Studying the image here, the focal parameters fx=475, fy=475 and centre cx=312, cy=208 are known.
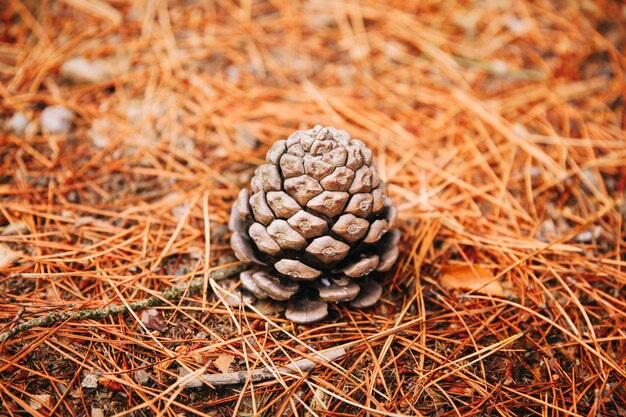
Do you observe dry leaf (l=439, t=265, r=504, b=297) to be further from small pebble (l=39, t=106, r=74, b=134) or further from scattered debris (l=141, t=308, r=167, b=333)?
small pebble (l=39, t=106, r=74, b=134)

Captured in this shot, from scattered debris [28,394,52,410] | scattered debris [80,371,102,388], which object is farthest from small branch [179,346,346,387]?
scattered debris [28,394,52,410]

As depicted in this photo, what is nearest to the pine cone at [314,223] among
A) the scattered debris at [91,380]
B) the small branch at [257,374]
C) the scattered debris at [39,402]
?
the small branch at [257,374]

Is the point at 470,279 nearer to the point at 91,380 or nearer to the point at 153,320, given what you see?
the point at 153,320

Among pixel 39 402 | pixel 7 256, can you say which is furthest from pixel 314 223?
pixel 7 256

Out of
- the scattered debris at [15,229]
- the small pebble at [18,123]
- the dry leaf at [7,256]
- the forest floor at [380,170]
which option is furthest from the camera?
the small pebble at [18,123]

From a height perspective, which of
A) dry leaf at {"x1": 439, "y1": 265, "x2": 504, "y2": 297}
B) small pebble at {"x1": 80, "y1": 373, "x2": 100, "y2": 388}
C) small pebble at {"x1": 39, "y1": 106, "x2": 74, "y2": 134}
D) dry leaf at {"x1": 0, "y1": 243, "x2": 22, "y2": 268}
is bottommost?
dry leaf at {"x1": 439, "y1": 265, "x2": 504, "y2": 297}

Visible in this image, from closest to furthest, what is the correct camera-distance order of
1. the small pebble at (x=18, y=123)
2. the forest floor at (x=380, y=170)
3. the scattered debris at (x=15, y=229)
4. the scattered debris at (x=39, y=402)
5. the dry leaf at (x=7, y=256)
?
the scattered debris at (x=39, y=402) → the forest floor at (x=380, y=170) → the dry leaf at (x=7, y=256) → the scattered debris at (x=15, y=229) → the small pebble at (x=18, y=123)

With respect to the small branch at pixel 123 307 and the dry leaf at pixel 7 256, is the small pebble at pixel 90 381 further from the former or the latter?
the dry leaf at pixel 7 256
